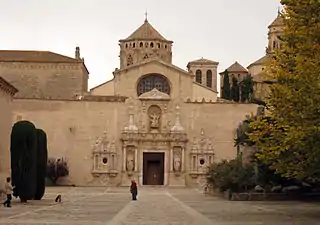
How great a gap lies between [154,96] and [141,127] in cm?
305

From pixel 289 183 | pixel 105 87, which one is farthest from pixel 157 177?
pixel 289 183

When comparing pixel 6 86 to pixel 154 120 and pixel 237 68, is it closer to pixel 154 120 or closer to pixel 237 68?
pixel 154 120

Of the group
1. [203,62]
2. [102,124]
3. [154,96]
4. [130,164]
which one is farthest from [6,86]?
[203,62]

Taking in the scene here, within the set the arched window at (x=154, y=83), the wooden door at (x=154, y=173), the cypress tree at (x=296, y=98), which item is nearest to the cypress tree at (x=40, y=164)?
the cypress tree at (x=296, y=98)

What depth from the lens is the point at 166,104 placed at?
59.9 m

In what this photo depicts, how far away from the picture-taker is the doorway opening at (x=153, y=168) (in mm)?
59844

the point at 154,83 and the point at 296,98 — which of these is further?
the point at 154,83

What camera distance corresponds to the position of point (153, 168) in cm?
6028

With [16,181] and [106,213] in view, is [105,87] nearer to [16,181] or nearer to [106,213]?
[16,181]

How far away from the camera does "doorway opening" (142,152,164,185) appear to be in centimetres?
5984

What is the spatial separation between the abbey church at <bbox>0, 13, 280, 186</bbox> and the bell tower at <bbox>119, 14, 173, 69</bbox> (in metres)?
12.7

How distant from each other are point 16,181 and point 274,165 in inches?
485

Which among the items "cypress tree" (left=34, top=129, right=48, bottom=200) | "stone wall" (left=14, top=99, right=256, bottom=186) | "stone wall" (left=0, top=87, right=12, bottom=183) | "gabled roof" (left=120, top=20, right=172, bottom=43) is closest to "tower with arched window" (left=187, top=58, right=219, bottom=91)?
"gabled roof" (left=120, top=20, right=172, bottom=43)

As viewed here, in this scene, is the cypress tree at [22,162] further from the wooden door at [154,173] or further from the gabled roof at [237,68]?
the gabled roof at [237,68]
